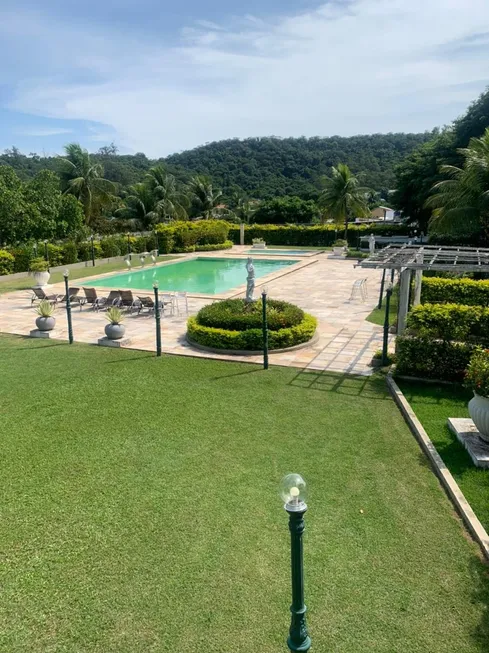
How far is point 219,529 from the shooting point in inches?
205

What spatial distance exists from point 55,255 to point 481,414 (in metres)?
24.1

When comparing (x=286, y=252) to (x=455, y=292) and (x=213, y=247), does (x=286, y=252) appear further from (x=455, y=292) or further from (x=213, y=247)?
(x=455, y=292)

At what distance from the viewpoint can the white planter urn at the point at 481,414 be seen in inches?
254

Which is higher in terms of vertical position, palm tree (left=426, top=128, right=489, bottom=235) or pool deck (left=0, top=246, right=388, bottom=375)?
palm tree (left=426, top=128, right=489, bottom=235)

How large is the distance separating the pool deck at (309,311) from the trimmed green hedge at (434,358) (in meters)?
0.96

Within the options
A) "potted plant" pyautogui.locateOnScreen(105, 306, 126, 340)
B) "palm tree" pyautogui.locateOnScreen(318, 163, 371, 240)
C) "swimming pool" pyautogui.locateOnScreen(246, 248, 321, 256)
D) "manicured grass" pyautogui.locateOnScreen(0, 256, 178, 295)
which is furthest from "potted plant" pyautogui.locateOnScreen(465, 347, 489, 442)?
"palm tree" pyautogui.locateOnScreen(318, 163, 371, 240)

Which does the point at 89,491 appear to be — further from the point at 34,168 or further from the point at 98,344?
the point at 34,168

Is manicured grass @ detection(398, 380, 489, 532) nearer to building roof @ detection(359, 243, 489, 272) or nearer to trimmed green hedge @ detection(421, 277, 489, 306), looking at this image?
building roof @ detection(359, 243, 489, 272)

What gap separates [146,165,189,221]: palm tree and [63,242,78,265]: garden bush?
12718 millimetres

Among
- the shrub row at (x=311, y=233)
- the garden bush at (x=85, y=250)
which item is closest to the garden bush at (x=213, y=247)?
the shrub row at (x=311, y=233)

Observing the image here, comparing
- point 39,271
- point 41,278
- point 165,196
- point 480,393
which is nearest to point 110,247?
point 41,278

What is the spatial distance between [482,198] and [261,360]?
13.8 m

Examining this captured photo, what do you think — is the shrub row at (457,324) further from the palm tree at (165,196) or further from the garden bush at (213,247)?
the palm tree at (165,196)

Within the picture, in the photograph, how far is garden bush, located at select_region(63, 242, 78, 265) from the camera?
26.9 m
